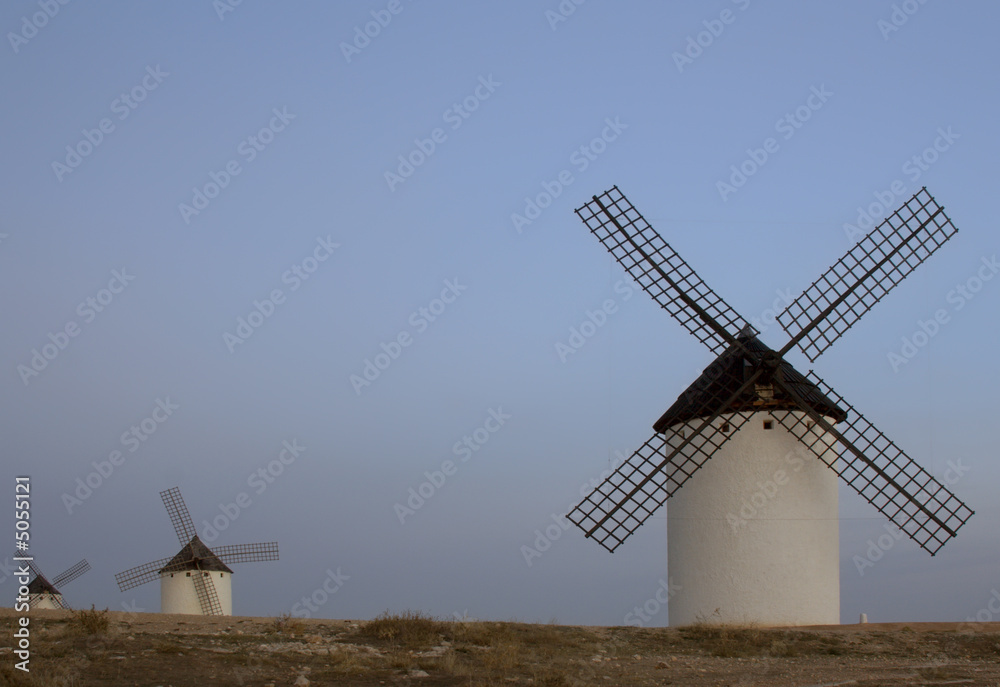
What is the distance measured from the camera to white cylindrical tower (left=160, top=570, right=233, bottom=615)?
26.3m

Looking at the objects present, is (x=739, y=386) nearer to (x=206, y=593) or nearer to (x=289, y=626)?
(x=289, y=626)

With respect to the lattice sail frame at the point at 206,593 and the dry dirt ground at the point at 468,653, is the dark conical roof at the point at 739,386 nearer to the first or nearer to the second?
the dry dirt ground at the point at 468,653

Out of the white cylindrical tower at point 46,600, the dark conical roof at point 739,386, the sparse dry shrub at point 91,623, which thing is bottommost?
the white cylindrical tower at point 46,600

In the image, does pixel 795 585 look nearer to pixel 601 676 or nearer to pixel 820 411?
pixel 820 411

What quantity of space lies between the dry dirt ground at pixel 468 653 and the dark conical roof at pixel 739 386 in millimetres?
3127

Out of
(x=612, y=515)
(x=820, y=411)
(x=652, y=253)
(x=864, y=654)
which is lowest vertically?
(x=864, y=654)

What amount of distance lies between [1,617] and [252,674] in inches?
205

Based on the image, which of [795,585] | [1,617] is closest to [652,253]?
[795,585]

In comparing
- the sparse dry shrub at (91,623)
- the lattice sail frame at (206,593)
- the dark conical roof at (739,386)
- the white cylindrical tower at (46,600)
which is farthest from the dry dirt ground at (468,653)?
the white cylindrical tower at (46,600)

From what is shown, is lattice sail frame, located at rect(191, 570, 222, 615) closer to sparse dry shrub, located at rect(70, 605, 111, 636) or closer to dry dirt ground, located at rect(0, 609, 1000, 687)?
dry dirt ground, located at rect(0, 609, 1000, 687)

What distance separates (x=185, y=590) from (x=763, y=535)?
52.9 feet

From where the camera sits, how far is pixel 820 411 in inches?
629

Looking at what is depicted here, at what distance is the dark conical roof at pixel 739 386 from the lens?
15.7 metres

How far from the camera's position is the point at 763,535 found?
15.5 meters
